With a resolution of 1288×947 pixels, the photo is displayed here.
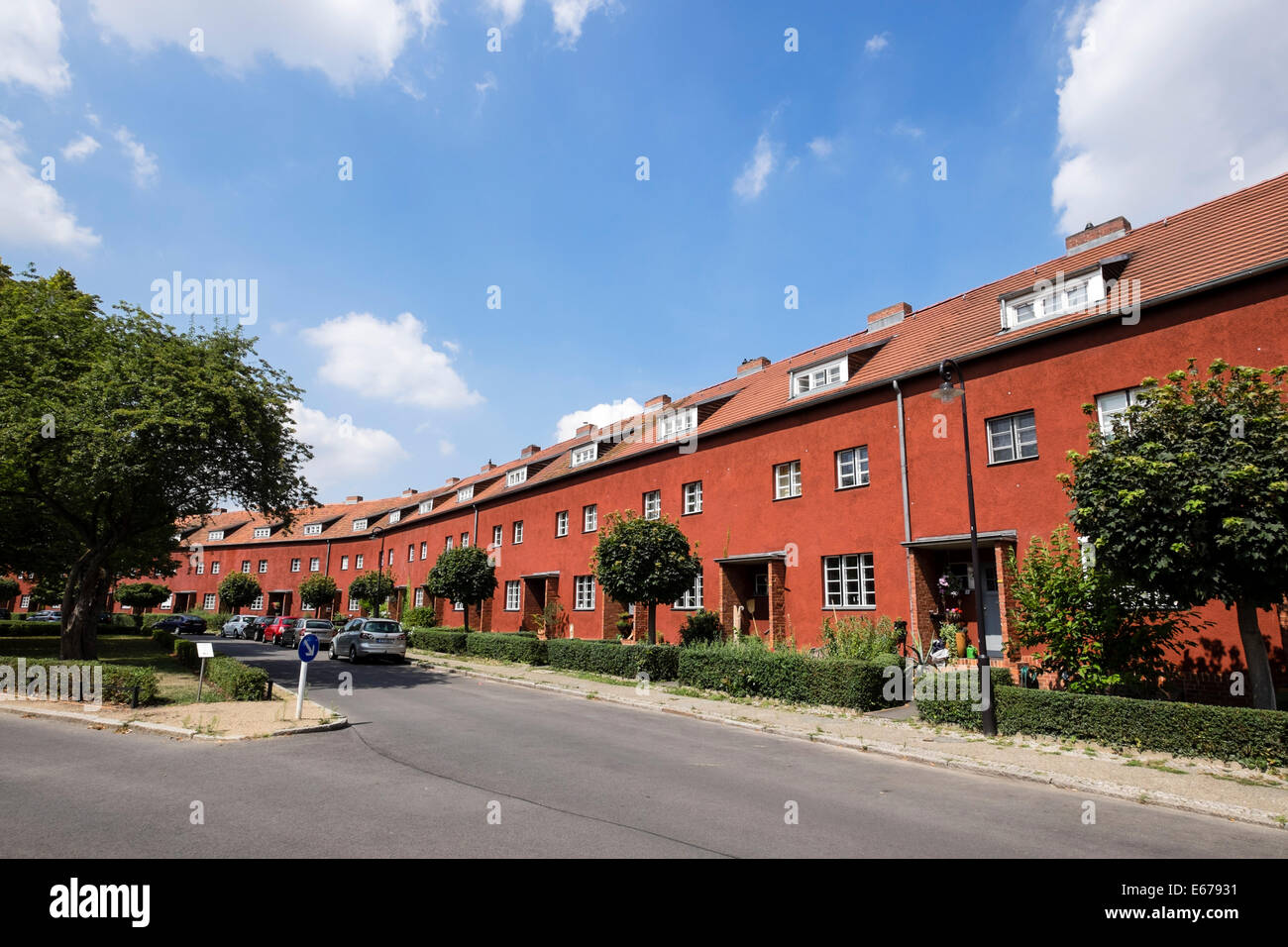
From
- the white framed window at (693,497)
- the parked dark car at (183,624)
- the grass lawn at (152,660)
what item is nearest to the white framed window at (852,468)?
the white framed window at (693,497)

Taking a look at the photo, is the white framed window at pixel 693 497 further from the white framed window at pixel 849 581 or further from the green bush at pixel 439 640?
the green bush at pixel 439 640

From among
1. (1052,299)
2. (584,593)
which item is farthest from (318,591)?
(1052,299)

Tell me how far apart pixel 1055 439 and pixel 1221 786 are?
7.91 metres

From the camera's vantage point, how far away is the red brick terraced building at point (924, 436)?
43.1ft

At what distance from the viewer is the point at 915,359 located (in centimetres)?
1794

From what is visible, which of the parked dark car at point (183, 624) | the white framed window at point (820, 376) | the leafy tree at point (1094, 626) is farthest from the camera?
the parked dark car at point (183, 624)

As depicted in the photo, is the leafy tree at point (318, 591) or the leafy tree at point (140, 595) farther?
the leafy tree at point (140, 595)

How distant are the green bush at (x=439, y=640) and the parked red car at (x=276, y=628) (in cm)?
891

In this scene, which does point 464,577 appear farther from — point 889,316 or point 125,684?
point 889,316

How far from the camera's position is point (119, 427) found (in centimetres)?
1587

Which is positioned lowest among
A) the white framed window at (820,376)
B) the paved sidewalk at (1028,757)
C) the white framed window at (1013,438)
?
the paved sidewalk at (1028,757)

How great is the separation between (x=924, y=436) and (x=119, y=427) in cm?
1914

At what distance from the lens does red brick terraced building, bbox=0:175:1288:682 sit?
13.1 meters
